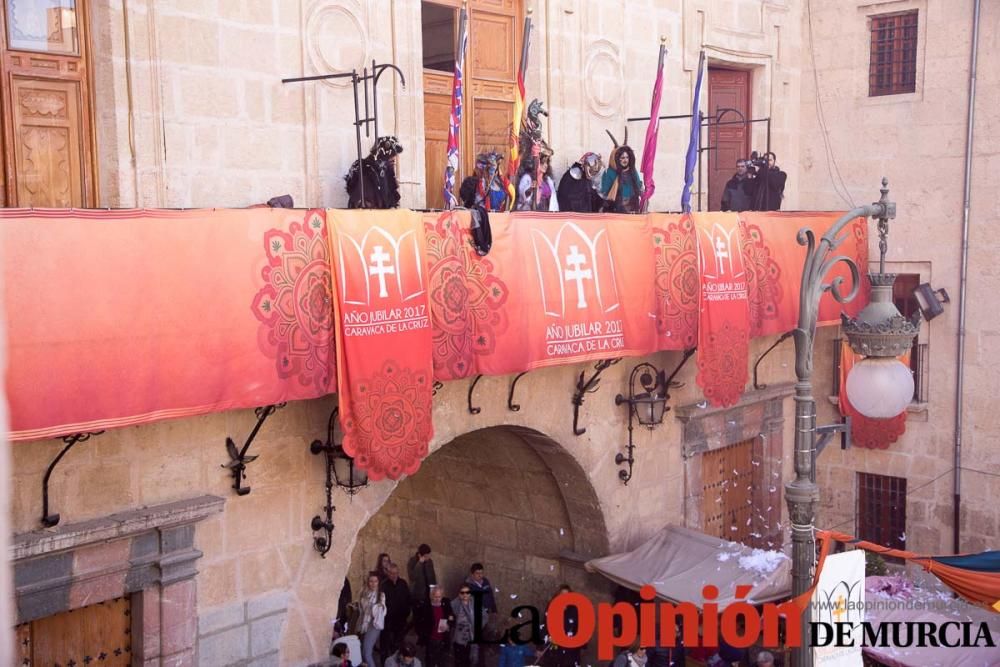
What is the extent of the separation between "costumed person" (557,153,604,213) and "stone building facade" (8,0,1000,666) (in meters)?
0.46

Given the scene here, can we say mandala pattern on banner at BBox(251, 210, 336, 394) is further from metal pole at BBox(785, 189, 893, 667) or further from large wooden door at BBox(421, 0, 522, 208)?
metal pole at BBox(785, 189, 893, 667)

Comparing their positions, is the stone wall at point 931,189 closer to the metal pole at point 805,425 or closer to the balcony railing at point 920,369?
the balcony railing at point 920,369

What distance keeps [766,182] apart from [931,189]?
9.19ft

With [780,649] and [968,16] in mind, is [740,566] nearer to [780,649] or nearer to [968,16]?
[780,649]

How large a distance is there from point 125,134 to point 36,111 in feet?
2.03

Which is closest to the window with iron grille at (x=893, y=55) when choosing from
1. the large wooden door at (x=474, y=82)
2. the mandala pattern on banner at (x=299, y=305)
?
the large wooden door at (x=474, y=82)

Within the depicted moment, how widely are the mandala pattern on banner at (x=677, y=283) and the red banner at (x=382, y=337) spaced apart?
3.24 metres

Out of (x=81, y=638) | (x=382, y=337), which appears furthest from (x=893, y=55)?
(x=81, y=638)

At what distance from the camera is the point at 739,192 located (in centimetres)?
1380

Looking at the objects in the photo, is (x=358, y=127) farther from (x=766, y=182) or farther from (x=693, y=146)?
(x=766, y=182)

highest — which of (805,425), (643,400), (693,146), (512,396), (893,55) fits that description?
(893,55)

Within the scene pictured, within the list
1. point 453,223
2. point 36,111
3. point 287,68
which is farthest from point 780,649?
point 36,111

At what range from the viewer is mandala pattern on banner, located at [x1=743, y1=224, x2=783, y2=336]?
1264cm

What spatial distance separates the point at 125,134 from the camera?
8125mm
